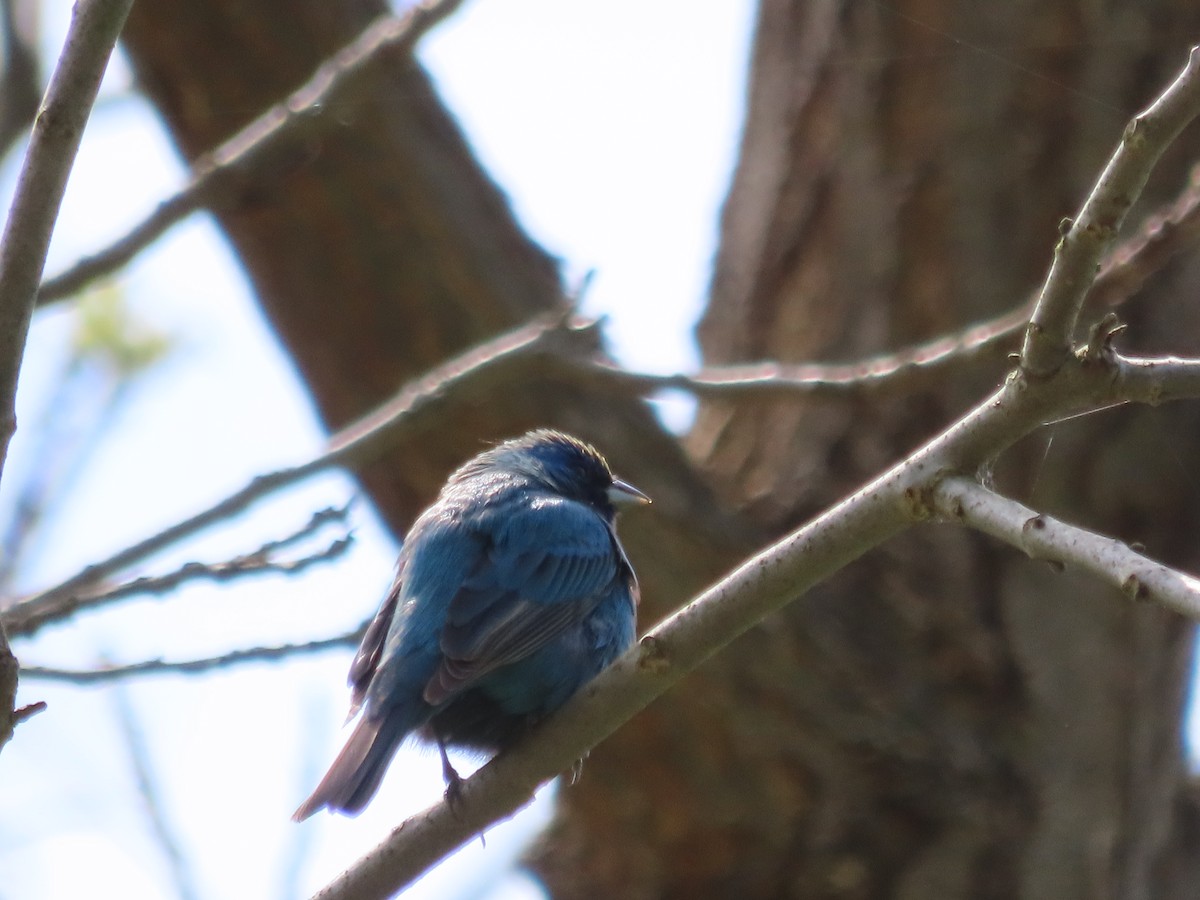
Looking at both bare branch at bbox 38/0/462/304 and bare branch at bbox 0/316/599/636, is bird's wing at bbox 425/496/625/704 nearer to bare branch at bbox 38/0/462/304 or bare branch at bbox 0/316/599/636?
bare branch at bbox 0/316/599/636

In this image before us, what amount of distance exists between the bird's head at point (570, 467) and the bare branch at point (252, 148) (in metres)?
1.44

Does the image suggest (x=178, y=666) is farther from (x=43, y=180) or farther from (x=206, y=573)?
(x=43, y=180)

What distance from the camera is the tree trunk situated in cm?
509

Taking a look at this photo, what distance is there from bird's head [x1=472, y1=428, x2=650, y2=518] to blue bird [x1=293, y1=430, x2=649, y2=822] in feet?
0.74

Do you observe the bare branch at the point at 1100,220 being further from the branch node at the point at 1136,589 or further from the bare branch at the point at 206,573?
the bare branch at the point at 206,573

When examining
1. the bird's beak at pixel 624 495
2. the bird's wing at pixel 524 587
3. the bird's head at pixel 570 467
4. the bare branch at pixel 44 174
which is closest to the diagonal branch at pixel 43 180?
the bare branch at pixel 44 174

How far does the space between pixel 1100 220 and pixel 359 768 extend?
214cm

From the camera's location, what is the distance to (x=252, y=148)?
3953 mm

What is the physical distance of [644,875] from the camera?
17.5 ft

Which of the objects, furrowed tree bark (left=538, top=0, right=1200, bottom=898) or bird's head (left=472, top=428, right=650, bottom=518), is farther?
furrowed tree bark (left=538, top=0, right=1200, bottom=898)

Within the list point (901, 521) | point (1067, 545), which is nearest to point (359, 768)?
point (901, 521)

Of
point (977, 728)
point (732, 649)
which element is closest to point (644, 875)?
point (732, 649)

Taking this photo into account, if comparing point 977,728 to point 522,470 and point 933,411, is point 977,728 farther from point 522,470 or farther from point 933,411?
point 522,470

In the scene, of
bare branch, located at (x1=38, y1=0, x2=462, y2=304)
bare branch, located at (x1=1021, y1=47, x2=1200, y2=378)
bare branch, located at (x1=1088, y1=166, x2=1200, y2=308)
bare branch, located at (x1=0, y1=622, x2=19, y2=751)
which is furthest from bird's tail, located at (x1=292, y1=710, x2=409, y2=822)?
bare branch, located at (x1=1088, y1=166, x2=1200, y2=308)
